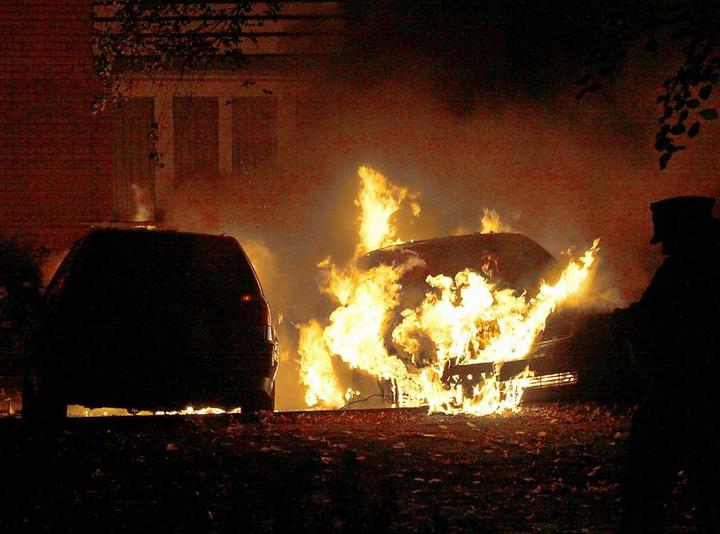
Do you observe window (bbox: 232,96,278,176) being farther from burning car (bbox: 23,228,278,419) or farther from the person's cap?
the person's cap

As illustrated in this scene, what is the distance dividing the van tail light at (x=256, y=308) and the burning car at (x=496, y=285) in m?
2.18

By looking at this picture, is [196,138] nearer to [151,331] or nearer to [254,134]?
[254,134]

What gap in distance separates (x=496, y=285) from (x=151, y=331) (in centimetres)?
362

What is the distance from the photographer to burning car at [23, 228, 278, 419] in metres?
9.17

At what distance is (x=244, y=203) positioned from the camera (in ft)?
57.3

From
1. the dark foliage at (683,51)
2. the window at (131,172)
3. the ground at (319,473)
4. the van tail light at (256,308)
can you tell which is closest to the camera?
the ground at (319,473)

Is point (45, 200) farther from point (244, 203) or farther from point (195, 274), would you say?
point (195, 274)

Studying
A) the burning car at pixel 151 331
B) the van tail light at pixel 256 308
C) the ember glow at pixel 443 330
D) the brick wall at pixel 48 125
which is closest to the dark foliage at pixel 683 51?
the van tail light at pixel 256 308

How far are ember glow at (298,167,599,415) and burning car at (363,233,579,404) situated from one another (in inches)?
1.7

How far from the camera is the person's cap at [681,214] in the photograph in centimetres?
548

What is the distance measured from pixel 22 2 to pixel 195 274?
24.1 feet

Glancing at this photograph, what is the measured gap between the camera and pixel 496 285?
A: 11422 millimetres

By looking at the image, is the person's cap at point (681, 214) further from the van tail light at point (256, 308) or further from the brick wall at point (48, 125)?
the brick wall at point (48, 125)

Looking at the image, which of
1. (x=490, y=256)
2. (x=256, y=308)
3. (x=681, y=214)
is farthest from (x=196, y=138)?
(x=681, y=214)
